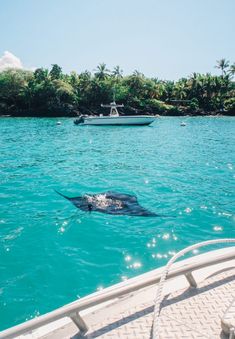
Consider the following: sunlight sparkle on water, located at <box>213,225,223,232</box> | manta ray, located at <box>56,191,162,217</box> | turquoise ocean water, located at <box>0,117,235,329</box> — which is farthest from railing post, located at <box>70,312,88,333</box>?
manta ray, located at <box>56,191,162,217</box>

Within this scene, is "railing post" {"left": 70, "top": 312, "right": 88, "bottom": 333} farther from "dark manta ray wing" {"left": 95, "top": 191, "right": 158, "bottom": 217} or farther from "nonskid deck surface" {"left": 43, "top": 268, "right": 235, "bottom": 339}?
"dark manta ray wing" {"left": 95, "top": 191, "right": 158, "bottom": 217}

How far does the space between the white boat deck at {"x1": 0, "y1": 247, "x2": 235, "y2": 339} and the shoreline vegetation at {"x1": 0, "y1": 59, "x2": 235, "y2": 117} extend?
6779cm

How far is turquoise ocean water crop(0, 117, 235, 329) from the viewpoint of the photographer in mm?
6227

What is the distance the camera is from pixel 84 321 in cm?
284

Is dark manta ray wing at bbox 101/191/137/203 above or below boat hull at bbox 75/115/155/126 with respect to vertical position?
below

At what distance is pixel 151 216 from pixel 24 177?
7.96 meters

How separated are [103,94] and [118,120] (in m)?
29.9

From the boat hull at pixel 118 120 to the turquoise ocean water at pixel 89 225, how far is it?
25.5 metres

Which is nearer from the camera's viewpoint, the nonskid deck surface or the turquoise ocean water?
the nonskid deck surface

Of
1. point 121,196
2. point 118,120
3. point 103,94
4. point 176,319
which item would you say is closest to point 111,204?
point 121,196

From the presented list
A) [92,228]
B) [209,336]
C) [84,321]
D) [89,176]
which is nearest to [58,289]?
[92,228]

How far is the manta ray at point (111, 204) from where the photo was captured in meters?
10.0

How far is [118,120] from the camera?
1736 inches

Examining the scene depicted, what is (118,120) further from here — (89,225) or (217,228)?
(217,228)
